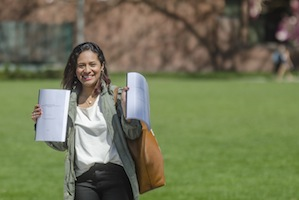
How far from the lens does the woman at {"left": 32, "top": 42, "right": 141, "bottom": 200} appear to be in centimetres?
637

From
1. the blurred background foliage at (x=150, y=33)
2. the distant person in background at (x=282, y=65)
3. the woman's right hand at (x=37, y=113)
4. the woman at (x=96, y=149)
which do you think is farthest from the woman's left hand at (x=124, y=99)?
the blurred background foliage at (x=150, y=33)

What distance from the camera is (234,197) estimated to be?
36.0ft

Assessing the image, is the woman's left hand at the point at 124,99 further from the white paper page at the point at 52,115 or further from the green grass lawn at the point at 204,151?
the green grass lawn at the point at 204,151

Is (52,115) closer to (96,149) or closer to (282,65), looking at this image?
(96,149)

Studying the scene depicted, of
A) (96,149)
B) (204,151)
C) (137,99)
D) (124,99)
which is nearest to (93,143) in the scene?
(96,149)

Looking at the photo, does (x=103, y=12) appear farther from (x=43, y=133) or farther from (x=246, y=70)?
(x=43, y=133)

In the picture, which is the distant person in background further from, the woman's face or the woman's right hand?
the woman's right hand

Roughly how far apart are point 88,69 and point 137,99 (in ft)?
1.73

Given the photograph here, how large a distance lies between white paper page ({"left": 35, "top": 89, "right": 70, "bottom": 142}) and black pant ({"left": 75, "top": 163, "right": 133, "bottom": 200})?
0.35 m

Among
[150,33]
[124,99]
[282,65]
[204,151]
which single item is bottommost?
[282,65]

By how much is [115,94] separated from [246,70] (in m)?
48.3

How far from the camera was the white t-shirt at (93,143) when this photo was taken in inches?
252

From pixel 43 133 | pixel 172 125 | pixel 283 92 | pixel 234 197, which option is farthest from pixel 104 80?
pixel 283 92

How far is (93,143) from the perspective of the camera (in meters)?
6.41
